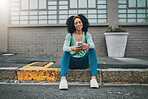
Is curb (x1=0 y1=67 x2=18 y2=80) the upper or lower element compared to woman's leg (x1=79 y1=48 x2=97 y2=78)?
lower

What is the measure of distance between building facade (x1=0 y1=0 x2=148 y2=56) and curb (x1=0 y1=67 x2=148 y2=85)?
3013mm

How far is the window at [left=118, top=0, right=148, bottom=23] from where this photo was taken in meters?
5.12

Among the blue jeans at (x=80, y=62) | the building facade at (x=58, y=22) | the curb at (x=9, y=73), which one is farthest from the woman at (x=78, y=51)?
the building facade at (x=58, y=22)

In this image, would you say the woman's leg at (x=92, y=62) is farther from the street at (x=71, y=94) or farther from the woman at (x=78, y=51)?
the street at (x=71, y=94)

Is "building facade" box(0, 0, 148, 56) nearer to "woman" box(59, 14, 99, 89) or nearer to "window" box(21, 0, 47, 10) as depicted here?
"window" box(21, 0, 47, 10)

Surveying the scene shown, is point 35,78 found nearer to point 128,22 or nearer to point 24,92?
point 24,92

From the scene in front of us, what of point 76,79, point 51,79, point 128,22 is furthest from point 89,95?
point 128,22

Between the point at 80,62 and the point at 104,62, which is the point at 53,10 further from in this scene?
the point at 80,62

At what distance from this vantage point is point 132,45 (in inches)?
195

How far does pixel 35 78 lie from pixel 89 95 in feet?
3.56

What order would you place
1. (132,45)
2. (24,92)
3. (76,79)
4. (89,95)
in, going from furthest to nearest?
1. (132,45)
2. (76,79)
3. (24,92)
4. (89,95)

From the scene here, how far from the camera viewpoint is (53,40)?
17.0 ft

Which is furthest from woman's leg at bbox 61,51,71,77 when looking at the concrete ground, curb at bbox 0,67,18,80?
curb at bbox 0,67,18,80

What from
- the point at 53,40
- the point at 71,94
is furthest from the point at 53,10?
the point at 71,94
